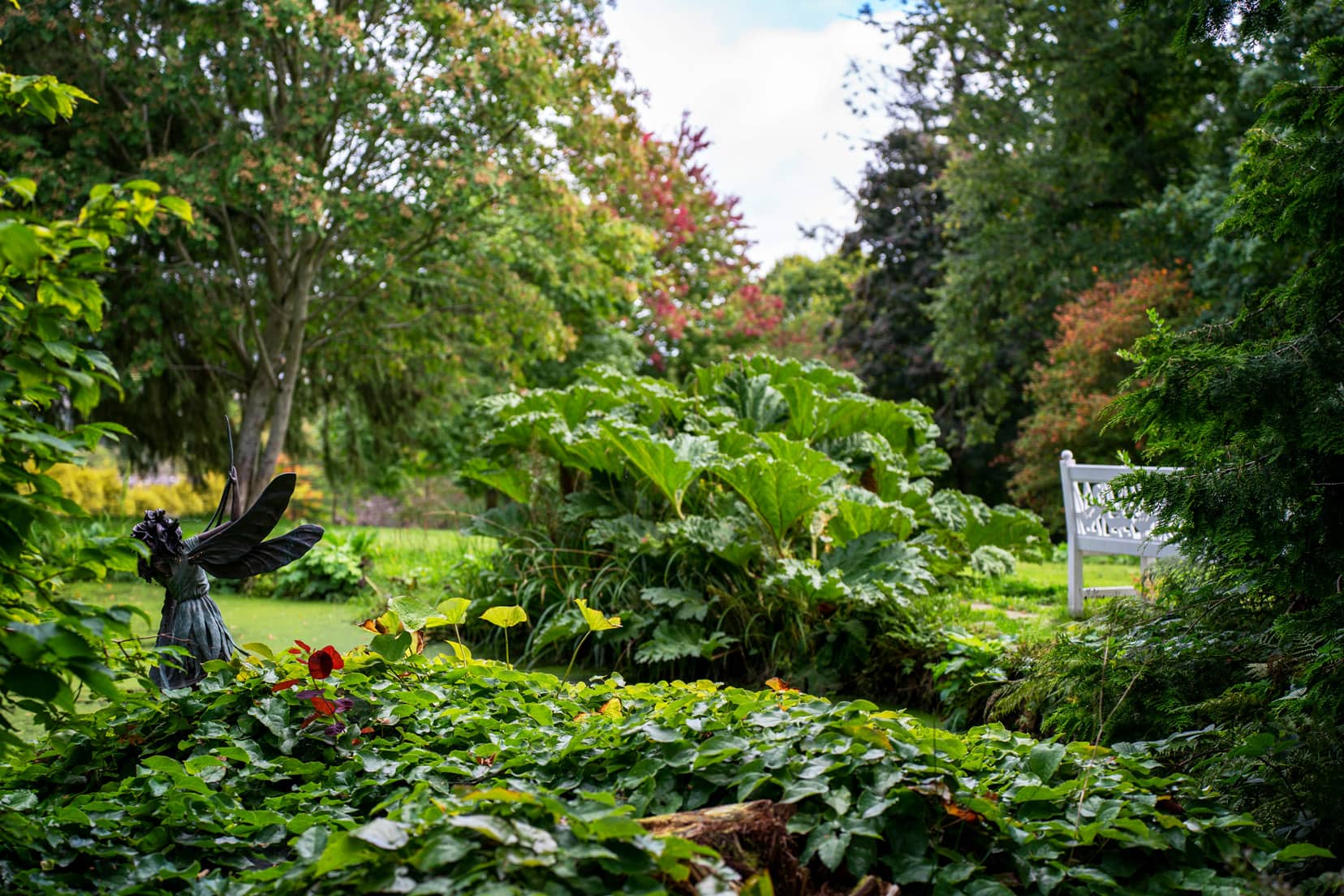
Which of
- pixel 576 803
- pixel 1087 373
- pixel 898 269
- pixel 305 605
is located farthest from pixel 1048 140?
pixel 576 803

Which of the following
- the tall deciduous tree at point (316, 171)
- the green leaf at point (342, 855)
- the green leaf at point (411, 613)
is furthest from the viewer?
the tall deciduous tree at point (316, 171)

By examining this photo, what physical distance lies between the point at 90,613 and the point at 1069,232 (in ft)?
Result: 42.3

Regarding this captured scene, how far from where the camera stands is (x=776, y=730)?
2.16 meters

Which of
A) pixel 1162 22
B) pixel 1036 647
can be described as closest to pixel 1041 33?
pixel 1162 22

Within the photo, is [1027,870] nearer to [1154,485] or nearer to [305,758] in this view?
[1154,485]

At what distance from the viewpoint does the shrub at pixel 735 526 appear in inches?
188

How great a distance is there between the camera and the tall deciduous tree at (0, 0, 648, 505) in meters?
8.02

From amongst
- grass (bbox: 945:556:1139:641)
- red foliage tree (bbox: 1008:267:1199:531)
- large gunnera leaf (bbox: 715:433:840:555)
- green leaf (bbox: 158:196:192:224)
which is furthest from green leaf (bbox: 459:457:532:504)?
red foliage tree (bbox: 1008:267:1199:531)

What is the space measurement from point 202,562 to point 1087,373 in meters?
10.4

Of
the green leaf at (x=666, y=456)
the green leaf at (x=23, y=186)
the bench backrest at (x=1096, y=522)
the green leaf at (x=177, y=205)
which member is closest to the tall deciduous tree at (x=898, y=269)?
the bench backrest at (x=1096, y=522)

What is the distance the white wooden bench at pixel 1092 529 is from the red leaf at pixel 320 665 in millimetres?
4375

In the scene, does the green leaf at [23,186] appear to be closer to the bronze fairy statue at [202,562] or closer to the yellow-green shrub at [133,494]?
the bronze fairy statue at [202,562]

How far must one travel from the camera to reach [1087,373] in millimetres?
11359

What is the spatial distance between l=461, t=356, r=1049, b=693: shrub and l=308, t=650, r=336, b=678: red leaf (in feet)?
7.35
